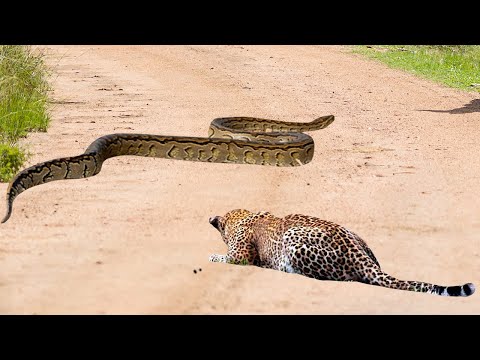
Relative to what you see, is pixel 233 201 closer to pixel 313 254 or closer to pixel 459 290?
pixel 313 254

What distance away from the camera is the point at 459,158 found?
14281 mm

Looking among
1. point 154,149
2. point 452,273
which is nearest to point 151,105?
point 154,149

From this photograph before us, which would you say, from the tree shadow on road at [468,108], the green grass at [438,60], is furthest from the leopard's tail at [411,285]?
the green grass at [438,60]

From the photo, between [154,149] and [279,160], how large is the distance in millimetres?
2032

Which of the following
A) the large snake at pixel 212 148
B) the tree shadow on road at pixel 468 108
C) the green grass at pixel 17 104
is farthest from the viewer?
the tree shadow on road at pixel 468 108

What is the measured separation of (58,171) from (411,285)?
20.0ft

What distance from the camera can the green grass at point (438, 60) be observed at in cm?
2342

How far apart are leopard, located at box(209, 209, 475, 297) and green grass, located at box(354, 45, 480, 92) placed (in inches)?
553

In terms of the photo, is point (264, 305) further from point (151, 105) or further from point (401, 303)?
point (151, 105)

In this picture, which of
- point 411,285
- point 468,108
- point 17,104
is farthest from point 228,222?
point 468,108

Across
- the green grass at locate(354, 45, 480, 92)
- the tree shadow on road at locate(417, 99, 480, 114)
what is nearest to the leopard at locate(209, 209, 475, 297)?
the tree shadow on road at locate(417, 99, 480, 114)

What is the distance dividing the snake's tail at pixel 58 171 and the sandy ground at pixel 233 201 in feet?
0.57

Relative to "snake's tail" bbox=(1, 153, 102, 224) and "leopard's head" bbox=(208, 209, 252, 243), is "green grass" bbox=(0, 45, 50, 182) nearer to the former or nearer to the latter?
"snake's tail" bbox=(1, 153, 102, 224)

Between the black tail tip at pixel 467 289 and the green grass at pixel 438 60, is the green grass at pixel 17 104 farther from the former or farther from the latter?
the green grass at pixel 438 60
